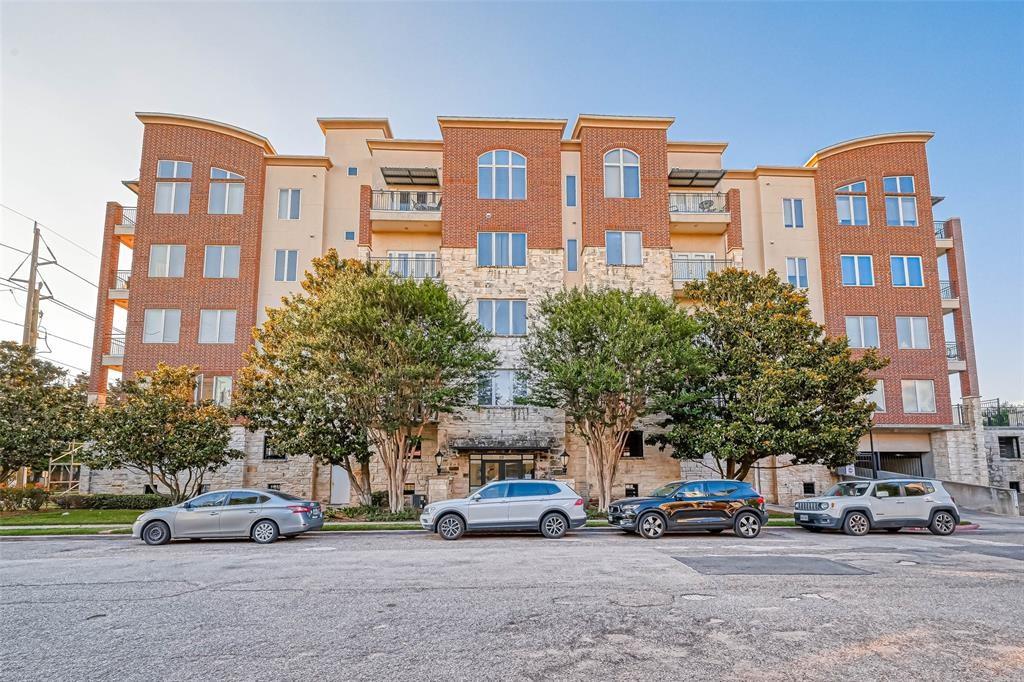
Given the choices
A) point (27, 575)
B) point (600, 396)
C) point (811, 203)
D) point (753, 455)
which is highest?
point (811, 203)

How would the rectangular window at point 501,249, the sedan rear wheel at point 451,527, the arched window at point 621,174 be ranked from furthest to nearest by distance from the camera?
the arched window at point 621,174
the rectangular window at point 501,249
the sedan rear wheel at point 451,527

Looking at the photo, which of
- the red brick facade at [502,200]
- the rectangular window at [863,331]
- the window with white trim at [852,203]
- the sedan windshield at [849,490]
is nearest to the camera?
the sedan windshield at [849,490]

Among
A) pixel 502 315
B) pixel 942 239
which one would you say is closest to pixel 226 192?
pixel 502 315

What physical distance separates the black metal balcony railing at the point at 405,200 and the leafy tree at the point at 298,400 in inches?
258

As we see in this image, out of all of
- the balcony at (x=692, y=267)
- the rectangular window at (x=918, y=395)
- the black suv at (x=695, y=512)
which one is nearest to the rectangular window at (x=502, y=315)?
the balcony at (x=692, y=267)

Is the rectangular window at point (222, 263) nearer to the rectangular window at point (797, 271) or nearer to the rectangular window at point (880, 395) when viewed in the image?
the rectangular window at point (797, 271)

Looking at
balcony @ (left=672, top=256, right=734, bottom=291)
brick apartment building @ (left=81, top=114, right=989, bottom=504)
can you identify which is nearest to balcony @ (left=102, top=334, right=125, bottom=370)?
brick apartment building @ (left=81, top=114, right=989, bottom=504)

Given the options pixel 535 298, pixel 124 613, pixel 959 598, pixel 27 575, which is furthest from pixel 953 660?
pixel 535 298

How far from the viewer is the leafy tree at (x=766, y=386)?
22.5m

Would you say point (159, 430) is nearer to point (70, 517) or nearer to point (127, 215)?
point (70, 517)

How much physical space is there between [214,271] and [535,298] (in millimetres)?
14976

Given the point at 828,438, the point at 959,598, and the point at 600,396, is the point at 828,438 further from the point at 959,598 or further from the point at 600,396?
the point at 959,598

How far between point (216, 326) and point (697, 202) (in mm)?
23625

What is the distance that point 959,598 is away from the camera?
9.47 meters
